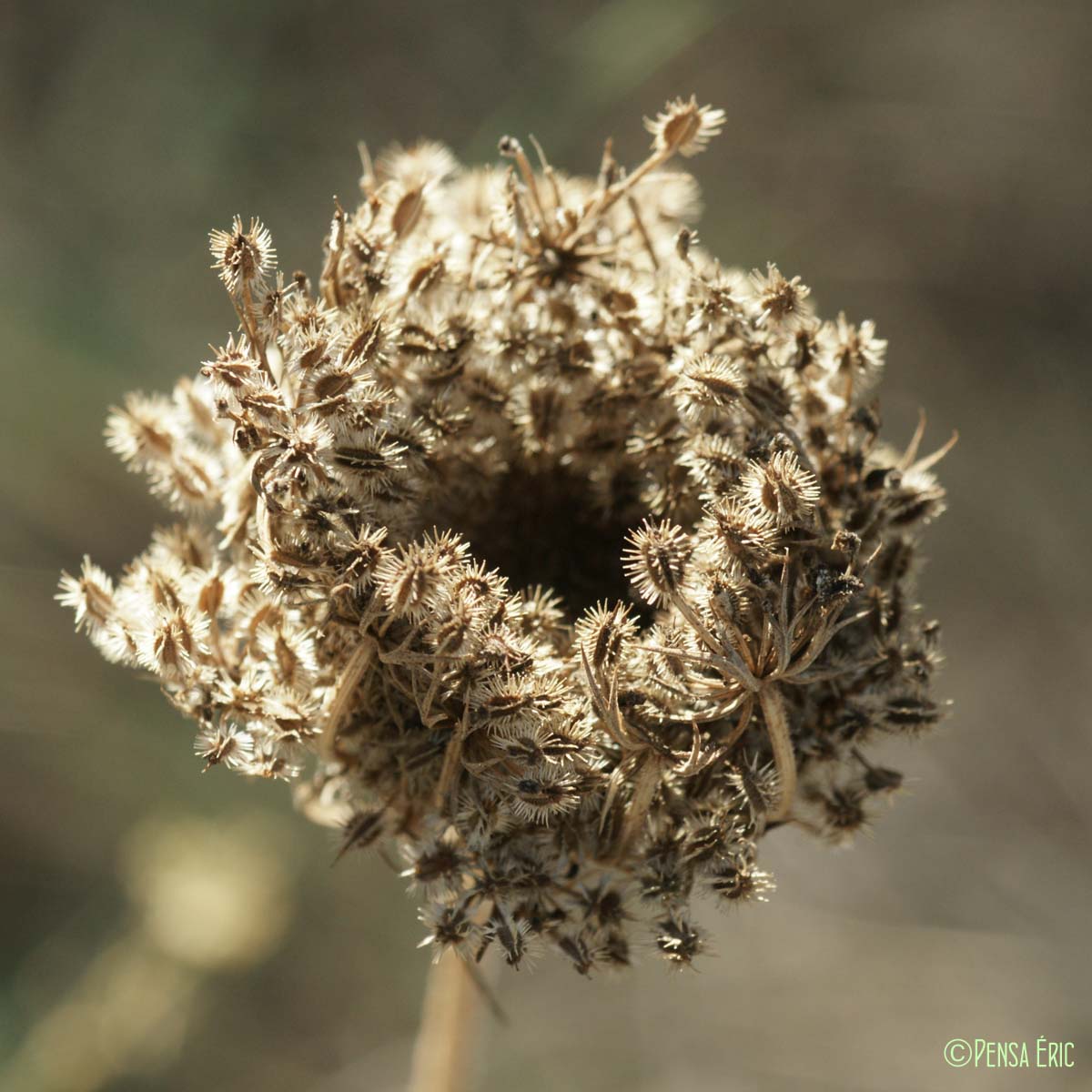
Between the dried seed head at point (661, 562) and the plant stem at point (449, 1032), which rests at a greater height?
the dried seed head at point (661, 562)

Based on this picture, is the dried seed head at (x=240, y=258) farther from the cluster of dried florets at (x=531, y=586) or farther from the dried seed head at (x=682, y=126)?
the dried seed head at (x=682, y=126)

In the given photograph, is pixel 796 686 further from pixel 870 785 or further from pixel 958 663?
pixel 958 663

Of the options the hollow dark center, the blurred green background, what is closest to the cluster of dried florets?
the hollow dark center

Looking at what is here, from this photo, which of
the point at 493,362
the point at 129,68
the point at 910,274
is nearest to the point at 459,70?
the point at 129,68

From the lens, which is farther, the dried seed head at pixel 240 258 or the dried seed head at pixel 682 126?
the dried seed head at pixel 682 126

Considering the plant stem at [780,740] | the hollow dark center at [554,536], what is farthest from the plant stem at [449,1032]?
the plant stem at [780,740]

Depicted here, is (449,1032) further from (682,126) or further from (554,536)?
(682,126)
